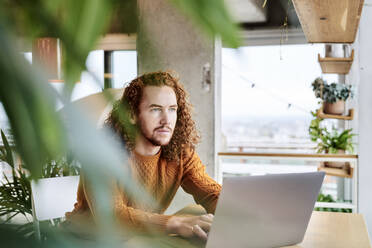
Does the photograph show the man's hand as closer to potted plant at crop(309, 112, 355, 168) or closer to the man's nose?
the man's nose

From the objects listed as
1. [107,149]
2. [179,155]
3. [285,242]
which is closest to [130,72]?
[107,149]

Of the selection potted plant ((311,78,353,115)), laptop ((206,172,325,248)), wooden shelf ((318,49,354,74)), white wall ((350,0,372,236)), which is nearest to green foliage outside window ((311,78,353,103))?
potted plant ((311,78,353,115))

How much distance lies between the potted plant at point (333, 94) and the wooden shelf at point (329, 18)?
53.6 inches

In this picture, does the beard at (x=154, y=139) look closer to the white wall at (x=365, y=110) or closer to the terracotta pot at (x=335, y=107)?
the white wall at (x=365, y=110)

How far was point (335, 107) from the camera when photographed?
3.71 metres

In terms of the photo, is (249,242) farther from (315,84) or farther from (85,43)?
(315,84)

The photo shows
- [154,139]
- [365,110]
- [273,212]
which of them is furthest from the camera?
[365,110]

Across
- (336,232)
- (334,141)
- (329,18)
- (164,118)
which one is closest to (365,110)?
(334,141)

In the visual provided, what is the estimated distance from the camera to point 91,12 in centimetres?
11

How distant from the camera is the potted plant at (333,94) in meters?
3.61

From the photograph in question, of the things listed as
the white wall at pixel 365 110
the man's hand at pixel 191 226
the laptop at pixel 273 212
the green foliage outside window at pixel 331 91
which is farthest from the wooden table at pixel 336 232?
the green foliage outside window at pixel 331 91

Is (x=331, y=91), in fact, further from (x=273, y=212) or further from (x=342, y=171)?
(x=273, y=212)

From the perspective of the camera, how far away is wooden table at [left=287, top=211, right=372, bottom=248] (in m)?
1.32

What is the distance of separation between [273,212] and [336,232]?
454mm
